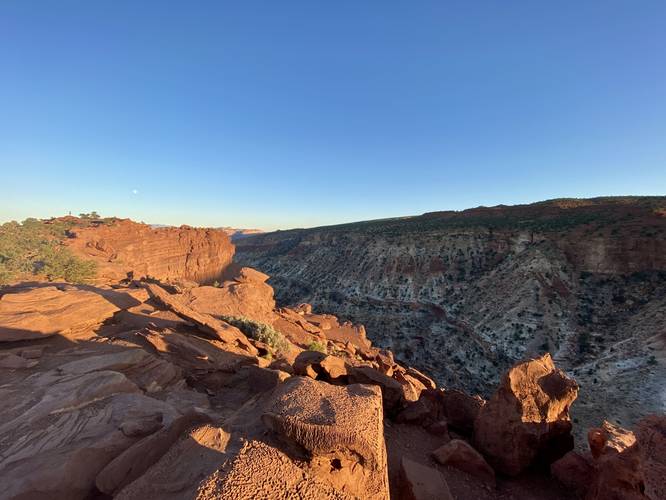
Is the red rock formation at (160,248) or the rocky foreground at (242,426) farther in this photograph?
the red rock formation at (160,248)

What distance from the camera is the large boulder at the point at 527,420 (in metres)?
6.58

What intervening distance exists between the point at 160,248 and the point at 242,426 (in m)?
45.5

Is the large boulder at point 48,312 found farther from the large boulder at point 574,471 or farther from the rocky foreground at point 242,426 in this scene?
the large boulder at point 574,471

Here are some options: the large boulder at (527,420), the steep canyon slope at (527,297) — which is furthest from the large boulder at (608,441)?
the steep canyon slope at (527,297)

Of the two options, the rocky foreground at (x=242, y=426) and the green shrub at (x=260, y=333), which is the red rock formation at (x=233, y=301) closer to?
the green shrub at (x=260, y=333)

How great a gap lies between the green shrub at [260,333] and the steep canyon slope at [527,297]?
52.3 feet

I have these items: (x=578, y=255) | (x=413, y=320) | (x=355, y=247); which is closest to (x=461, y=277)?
(x=413, y=320)

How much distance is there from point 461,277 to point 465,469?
3905 centimetres

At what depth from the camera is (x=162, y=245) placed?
144 ft

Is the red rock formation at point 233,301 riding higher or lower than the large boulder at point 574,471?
higher

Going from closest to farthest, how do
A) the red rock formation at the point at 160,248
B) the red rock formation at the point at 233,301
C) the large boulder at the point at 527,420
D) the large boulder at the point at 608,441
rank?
the large boulder at the point at 608,441 → the large boulder at the point at 527,420 → the red rock formation at the point at 233,301 → the red rock formation at the point at 160,248

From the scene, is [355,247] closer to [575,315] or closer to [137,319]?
[575,315]

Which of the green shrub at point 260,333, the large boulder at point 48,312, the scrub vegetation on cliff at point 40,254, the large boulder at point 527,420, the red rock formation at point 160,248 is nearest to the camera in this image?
the large boulder at point 527,420

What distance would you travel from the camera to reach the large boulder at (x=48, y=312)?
8.27 m
